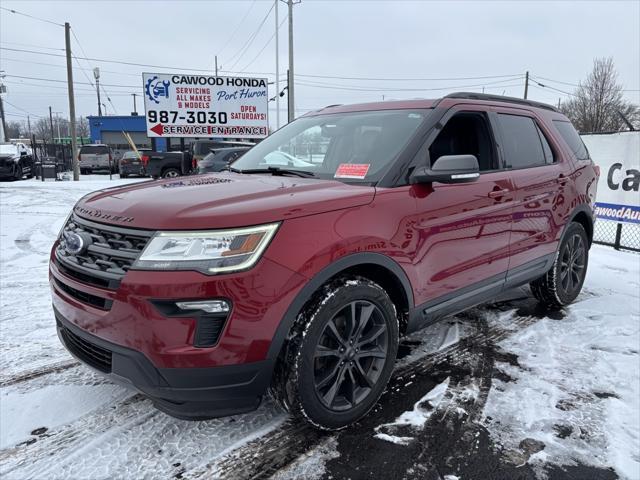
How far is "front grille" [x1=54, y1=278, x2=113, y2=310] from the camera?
86.6 inches

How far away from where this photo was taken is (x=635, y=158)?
305 inches

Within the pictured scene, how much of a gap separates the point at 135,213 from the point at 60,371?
65.1 inches

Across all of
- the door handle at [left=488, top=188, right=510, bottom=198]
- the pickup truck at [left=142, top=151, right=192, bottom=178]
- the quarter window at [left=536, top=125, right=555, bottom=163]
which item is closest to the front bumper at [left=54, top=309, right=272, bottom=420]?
the door handle at [left=488, top=188, right=510, bottom=198]

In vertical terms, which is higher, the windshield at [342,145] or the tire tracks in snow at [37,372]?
the windshield at [342,145]

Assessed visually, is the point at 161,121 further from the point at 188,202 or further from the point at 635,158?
the point at 188,202

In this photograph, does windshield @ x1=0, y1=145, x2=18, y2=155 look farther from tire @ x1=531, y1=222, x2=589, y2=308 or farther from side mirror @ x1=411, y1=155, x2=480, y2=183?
side mirror @ x1=411, y1=155, x2=480, y2=183

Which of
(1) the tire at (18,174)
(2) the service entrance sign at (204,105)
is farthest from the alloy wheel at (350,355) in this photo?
(1) the tire at (18,174)

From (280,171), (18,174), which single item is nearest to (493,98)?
(280,171)

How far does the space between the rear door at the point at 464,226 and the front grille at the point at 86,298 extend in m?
1.75

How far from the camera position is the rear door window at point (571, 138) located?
461 cm

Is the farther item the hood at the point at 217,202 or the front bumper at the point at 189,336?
the hood at the point at 217,202

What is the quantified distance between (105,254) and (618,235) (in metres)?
8.03

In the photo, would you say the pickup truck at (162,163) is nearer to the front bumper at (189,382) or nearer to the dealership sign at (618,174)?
the dealership sign at (618,174)

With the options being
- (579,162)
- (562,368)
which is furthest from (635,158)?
(562,368)
